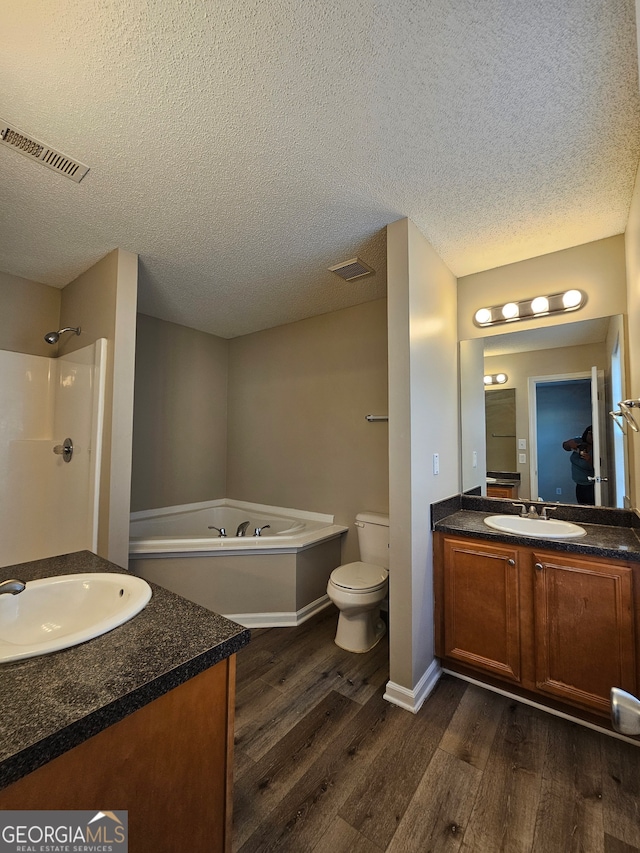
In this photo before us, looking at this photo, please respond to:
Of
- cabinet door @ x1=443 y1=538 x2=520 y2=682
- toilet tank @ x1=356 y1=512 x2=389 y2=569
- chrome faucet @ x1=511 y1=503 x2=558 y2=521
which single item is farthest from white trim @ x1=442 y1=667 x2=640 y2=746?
chrome faucet @ x1=511 y1=503 x2=558 y2=521

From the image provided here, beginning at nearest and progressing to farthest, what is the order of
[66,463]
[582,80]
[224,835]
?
[224,835] → [582,80] → [66,463]

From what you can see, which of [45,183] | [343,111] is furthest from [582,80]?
[45,183]

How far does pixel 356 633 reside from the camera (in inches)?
93.2

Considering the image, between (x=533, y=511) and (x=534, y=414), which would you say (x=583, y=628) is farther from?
(x=534, y=414)

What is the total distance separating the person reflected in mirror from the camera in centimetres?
216

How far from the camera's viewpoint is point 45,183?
5.66 feet

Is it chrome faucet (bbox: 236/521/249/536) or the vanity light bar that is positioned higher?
the vanity light bar

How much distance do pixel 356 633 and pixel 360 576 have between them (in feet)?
1.13

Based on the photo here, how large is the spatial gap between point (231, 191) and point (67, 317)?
5.85ft

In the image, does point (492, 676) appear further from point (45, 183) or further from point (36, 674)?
point (45, 183)

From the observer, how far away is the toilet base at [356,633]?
7.73 feet

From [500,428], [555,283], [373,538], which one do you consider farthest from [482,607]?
[555,283]

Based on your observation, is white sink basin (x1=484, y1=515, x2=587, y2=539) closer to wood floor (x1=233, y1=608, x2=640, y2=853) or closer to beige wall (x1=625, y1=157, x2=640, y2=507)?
beige wall (x1=625, y1=157, x2=640, y2=507)

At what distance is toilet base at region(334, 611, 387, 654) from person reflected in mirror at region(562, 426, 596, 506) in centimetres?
149
